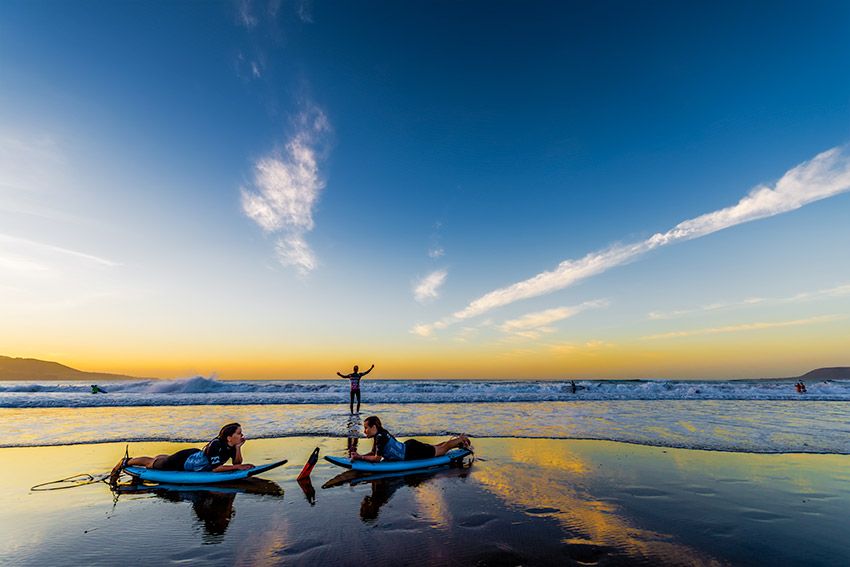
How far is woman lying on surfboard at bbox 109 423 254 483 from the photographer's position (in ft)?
27.8

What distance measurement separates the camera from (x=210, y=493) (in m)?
7.89

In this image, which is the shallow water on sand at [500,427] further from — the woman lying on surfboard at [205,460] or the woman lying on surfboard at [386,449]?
the woman lying on surfboard at [205,460]

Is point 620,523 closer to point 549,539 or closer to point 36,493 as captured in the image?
point 549,539

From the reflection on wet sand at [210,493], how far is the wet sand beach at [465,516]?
0.13 feet

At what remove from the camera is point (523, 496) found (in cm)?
745

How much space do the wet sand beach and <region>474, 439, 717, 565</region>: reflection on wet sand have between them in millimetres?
30

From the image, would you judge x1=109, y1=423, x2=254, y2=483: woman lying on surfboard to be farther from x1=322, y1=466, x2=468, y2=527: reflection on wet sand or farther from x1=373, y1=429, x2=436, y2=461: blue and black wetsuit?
x1=373, y1=429, x2=436, y2=461: blue and black wetsuit

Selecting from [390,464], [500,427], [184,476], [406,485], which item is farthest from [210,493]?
[500,427]

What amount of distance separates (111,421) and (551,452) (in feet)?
63.9

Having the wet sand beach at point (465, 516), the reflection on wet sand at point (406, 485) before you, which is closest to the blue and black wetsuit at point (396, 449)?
the reflection on wet sand at point (406, 485)

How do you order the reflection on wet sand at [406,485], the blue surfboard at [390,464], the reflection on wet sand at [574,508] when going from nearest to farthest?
the reflection on wet sand at [574,508], the reflection on wet sand at [406,485], the blue surfboard at [390,464]

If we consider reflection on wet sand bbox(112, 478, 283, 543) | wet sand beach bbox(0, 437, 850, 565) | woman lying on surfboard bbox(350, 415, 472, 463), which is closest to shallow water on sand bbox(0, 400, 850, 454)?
wet sand beach bbox(0, 437, 850, 565)

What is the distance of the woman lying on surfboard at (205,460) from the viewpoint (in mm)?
8484

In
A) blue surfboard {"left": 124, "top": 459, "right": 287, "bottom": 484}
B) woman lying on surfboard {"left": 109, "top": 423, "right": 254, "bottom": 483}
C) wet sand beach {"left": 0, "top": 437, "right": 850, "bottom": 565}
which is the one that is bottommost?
wet sand beach {"left": 0, "top": 437, "right": 850, "bottom": 565}
